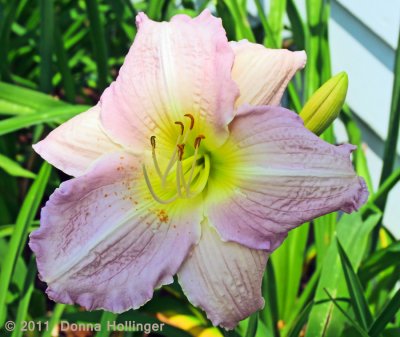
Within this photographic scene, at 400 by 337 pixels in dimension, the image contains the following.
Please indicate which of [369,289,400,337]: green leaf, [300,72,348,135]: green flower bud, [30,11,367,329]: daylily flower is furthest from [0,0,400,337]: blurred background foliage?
[300,72,348,135]: green flower bud

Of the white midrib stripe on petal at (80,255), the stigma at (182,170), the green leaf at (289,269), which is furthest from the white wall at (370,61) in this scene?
the white midrib stripe on petal at (80,255)

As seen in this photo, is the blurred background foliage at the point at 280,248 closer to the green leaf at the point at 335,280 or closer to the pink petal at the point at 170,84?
the green leaf at the point at 335,280

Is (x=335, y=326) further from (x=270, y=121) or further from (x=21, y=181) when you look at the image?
(x=21, y=181)

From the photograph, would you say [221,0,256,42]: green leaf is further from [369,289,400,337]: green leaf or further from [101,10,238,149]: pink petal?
[369,289,400,337]: green leaf

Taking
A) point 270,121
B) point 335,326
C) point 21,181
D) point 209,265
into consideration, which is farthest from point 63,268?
point 21,181

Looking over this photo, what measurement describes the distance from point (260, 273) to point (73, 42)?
146cm

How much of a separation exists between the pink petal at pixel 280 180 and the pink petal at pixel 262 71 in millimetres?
44

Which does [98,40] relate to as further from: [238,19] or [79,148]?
[79,148]

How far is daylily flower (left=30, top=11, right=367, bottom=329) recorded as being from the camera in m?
0.63

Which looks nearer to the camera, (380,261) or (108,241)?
(108,241)

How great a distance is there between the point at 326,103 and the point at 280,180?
0.11 m

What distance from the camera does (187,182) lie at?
2.30 feet

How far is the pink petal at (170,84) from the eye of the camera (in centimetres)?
66

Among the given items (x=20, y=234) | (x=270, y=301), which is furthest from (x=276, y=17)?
(x=20, y=234)
